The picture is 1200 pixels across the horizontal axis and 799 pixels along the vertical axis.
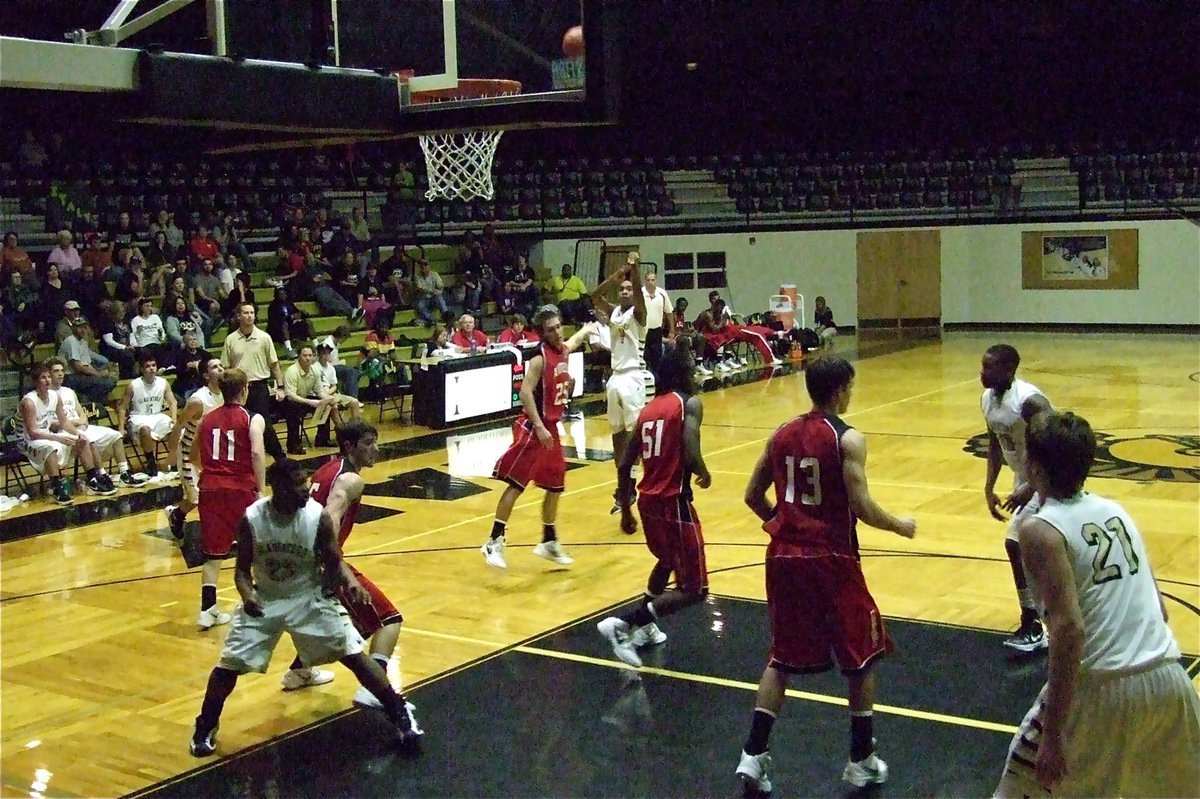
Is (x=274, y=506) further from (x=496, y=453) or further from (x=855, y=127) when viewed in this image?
(x=855, y=127)

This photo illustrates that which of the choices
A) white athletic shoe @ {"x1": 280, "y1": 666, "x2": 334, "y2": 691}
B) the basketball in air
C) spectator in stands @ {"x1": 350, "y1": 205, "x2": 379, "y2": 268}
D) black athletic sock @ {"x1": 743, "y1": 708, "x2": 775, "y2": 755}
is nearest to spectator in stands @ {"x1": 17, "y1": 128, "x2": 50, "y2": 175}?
spectator in stands @ {"x1": 350, "y1": 205, "x2": 379, "y2": 268}

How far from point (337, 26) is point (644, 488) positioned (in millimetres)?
3246

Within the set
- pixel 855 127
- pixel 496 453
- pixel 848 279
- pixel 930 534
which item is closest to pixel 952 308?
pixel 848 279

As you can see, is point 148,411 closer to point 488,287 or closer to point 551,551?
point 551,551

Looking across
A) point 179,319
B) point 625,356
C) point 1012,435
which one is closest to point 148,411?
point 179,319

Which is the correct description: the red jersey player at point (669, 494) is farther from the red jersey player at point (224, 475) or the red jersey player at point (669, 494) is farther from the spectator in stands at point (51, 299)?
the spectator in stands at point (51, 299)

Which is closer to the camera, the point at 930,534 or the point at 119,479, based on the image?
the point at 930,534

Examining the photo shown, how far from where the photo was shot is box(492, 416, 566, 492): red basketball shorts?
8727mm

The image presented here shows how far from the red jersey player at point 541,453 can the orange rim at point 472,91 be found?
147cm

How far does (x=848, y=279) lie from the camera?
2856cm

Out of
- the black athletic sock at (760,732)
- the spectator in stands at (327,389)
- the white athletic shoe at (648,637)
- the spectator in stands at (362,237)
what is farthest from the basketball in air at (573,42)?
the spectator in stands at (362,237)

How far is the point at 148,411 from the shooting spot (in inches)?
510

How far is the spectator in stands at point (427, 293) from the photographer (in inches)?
786

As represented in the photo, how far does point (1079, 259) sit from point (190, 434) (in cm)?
2204
